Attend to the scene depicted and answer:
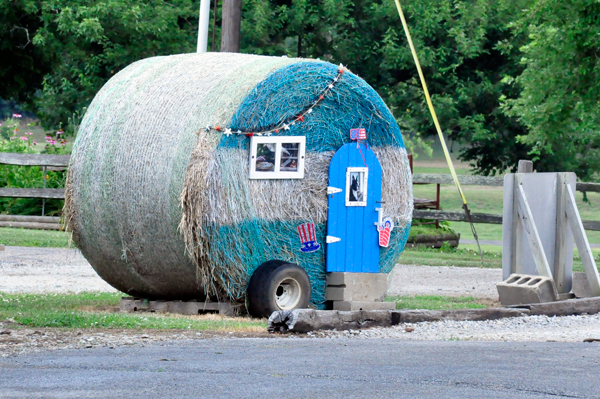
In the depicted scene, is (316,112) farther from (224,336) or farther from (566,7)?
(566,7)

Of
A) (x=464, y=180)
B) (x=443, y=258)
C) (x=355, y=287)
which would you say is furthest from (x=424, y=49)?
(x=355, y=287)

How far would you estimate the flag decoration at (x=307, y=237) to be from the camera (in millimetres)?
9641

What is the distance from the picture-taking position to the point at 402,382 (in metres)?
5.68

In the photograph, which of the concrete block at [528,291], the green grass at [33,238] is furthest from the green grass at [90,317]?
the green grass at [33,238]

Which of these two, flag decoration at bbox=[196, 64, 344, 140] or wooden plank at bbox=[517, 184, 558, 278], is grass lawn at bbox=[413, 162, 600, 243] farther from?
flag decoration at bbox=[196, 64, 344, 140]

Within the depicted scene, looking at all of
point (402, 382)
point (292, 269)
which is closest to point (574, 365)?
point (402, 382)

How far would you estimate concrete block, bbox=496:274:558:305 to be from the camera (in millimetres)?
10242

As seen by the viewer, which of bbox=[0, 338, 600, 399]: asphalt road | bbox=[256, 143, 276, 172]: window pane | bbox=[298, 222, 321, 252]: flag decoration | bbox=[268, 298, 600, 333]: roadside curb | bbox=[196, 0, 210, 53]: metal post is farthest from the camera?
bbox=[196, 0, 210, 53]: metal post

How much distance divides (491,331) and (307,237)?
210 centimetres

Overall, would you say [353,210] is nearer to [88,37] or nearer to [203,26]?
[203,26]

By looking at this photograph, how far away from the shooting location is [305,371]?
595 cm

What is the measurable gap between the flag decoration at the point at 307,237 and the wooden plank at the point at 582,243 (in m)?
3.00

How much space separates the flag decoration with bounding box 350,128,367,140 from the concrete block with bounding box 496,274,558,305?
210 centimetres

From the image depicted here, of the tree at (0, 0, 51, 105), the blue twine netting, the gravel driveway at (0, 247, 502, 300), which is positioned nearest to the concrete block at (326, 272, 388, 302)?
the gravel driveway at (0, 247, 502, 300)
